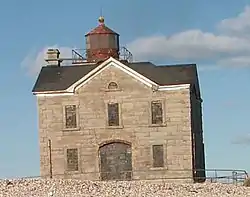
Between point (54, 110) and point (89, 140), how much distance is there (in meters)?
2.58

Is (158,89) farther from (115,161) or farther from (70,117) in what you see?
(70,117)

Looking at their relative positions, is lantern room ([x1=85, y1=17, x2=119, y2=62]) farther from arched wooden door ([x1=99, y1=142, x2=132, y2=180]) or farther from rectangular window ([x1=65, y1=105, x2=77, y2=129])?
arched wooden door ([x1=99, y1=142, x2=132, y2=180])

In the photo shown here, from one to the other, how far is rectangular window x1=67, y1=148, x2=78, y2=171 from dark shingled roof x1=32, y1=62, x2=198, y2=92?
359 centimetres

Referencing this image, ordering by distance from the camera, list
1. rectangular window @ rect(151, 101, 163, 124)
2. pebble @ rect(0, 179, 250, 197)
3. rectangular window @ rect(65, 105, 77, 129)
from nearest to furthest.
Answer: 1. pebble @ rect(0, 179, 250, 197)
2. rectangular window @ rect(151, 101, 163, 124)
3. rectangular window @ rect(65, 105, 77, 129)

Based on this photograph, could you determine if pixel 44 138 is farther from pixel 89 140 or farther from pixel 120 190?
pixel 120 190

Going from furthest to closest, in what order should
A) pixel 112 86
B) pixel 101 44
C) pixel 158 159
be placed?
A: pixel 101 44, pixel 112 86, pixel 158 159

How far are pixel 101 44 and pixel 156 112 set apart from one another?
22.8ft

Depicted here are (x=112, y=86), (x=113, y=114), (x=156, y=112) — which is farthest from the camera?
(x=112, y=86)

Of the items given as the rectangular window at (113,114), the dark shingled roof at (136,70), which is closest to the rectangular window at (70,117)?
the dark shingled roof at (136,70)

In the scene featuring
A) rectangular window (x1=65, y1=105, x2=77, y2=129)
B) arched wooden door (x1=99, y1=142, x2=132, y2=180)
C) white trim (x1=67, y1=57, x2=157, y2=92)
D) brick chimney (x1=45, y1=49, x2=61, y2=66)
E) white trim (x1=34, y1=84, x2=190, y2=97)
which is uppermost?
brick chimney (x1=45, y1=49, x2=61, y2=66)

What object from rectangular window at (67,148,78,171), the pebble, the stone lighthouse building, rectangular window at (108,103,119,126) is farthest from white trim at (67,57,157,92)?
the pebble

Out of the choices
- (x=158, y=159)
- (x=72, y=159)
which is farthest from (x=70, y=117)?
(x=158, y=159)

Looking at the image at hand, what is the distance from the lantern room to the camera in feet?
171

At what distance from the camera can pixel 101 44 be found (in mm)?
52344
